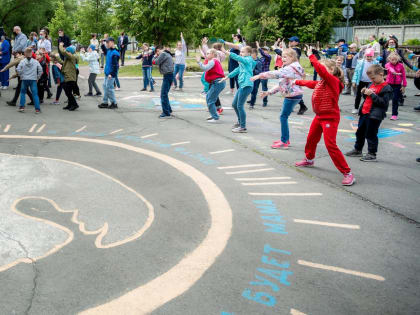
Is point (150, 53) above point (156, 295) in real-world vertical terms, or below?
above

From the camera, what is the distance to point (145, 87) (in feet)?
53.0

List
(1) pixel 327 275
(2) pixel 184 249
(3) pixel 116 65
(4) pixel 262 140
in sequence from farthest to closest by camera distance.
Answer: (3) pixel 116 65 → (4) pixel 262 140 → (2) pixel 184 249 → (1) pixel 327 275

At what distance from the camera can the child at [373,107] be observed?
6992 mm

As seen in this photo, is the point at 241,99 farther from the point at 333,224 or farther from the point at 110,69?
the point at 333,224

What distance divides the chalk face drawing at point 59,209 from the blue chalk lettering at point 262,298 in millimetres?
1464

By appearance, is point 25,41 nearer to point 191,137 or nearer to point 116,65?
point 116,65

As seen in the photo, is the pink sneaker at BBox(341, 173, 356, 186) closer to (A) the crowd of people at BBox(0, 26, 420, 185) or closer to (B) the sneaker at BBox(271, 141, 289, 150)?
(A) the crowd of people at BBox(0, 26, 420, 185)

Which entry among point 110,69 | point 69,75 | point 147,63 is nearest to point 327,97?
point 110,69

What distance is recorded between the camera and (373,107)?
715 centimetres

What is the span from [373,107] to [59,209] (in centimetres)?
555

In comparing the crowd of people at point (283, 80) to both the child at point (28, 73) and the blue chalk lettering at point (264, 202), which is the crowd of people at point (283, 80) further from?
the blue chalk lettering at point (264, 202)

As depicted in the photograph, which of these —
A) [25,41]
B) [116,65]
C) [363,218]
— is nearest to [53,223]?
[363,218]

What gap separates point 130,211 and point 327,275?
8.04 ft

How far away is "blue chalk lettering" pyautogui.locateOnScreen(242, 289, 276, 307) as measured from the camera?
3.19 meters
